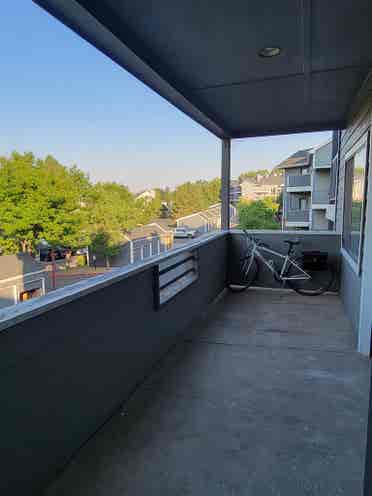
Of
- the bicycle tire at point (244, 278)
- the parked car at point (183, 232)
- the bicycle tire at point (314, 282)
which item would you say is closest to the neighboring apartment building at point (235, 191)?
the bicycle tire at point (244, 278)

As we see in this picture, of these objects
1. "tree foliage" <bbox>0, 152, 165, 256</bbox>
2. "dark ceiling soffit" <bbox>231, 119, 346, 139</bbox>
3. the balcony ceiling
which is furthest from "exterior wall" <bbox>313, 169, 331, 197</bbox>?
"tree foliage" <bbox>0, 152, 165, 256</bbox>

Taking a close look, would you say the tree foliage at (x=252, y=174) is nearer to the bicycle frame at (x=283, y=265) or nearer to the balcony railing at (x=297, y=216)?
the bicycle frame at (x=283, y=265)

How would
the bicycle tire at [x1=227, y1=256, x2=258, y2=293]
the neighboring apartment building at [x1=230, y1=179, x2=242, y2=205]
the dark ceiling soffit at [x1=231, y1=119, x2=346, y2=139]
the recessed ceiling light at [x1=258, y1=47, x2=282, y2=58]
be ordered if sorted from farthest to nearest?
1. the neighboring apartment building at [x1=230, y1=179, x2=242, y2=205]
2. the bicycle tire at [x1=227, y1=256, x2=258, y2=293]
3. the dark ceiling soffit at [x1=231, y1=119, x2=346, y2=139]
4. the recessed ceiling light at [x1=258, y1=47, x2=282, y2=58]

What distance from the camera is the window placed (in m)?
2.96

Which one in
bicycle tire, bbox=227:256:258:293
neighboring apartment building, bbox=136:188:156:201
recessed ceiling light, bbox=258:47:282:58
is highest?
recessed ceiling light, bbox=258:47:282:58

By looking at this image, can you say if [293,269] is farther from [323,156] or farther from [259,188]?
[323,156]

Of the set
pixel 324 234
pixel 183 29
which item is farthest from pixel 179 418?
pixel 324 234

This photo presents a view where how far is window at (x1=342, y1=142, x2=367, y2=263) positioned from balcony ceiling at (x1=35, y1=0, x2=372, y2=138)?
0.67 m

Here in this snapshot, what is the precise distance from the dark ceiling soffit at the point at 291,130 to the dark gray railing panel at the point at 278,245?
1.44 m

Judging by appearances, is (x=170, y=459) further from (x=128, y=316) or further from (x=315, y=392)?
(x=315, y=392)

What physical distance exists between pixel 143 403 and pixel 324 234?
3.50m

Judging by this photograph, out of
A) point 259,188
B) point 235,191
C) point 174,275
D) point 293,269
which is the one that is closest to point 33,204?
point 174,275

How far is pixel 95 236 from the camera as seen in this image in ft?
4.49

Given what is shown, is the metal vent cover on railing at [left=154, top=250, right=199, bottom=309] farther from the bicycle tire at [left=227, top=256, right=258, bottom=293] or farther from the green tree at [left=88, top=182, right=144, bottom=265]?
the bicycle tire at [left=227, top=256, right=258, bottom=293]
